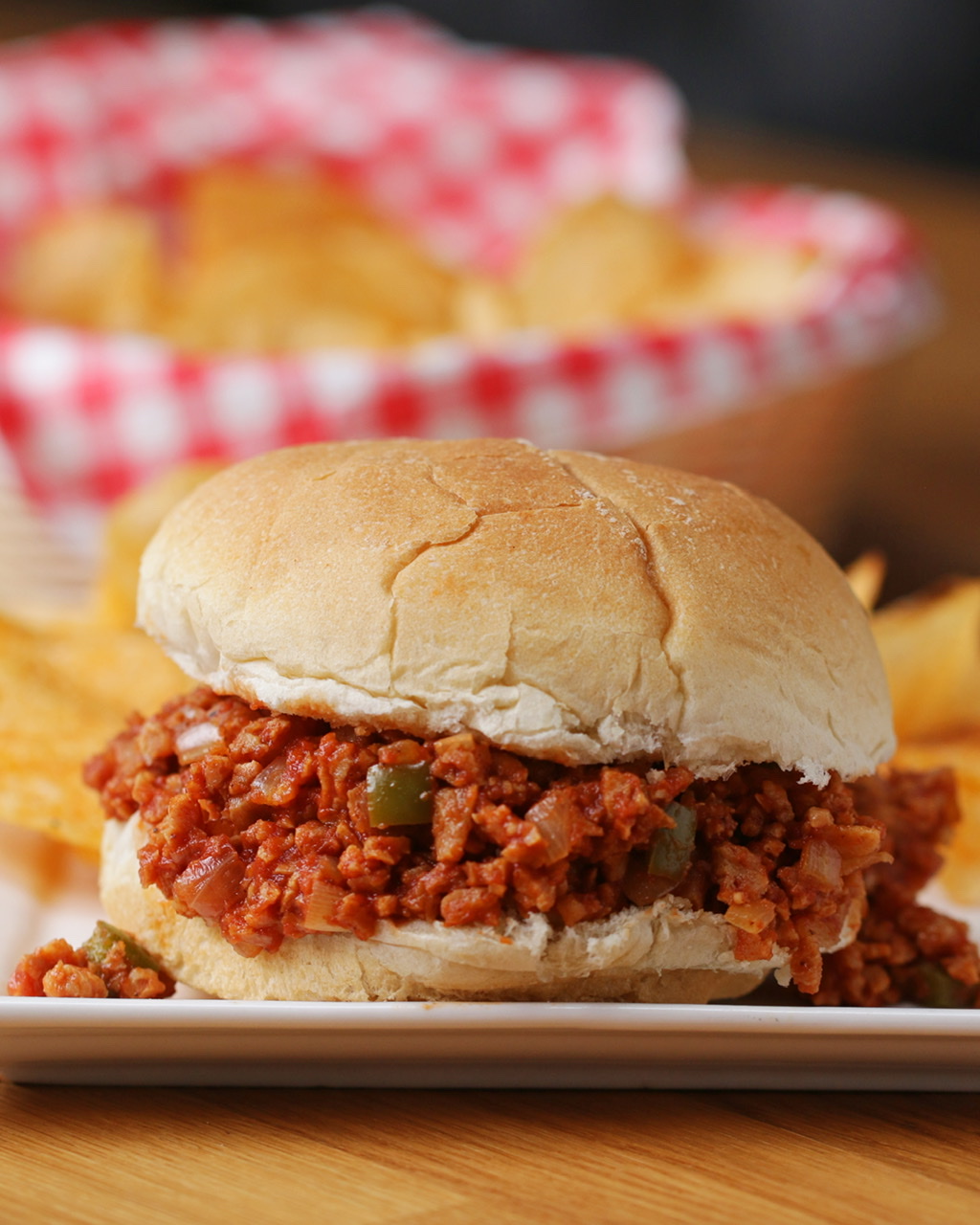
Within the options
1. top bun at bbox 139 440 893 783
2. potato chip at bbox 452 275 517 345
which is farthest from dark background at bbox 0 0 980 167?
top bun at bbox 139 440 893 783

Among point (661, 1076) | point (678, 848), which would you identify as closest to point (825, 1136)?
point (661, 1076)

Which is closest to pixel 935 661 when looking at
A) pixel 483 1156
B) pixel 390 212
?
pixel 483 1156

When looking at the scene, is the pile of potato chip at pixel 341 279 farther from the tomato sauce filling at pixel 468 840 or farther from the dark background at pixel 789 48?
the dark background at pixel 789 48

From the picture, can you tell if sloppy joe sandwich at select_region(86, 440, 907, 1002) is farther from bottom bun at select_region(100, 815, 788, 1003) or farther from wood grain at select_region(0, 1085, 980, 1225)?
wood grain at select_region(0, 1085, 980, 1225)

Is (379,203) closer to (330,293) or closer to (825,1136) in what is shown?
(330,293)

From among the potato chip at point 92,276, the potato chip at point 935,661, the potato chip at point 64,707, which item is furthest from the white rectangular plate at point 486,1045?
the potato chip at point 92,276
